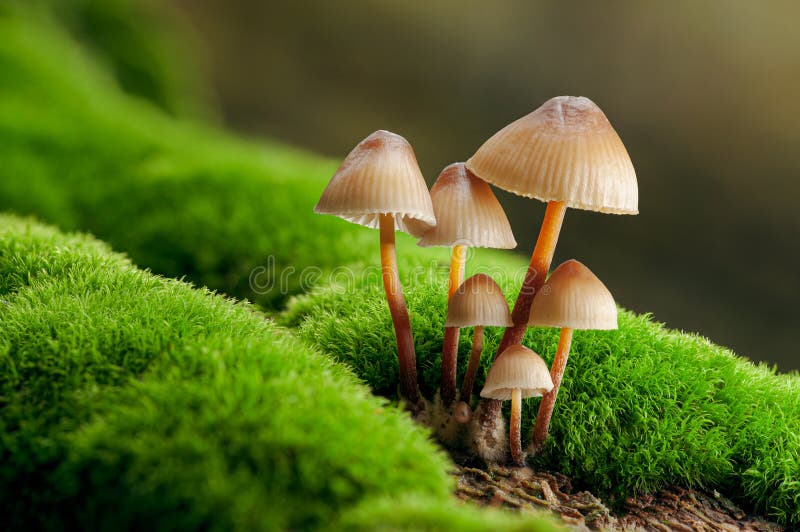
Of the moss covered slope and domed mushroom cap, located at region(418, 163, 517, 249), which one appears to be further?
domed mushroom cap, located at region(418, 163, 517, 249)

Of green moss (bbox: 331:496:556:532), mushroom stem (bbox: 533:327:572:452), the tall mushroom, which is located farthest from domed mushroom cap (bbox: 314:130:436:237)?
green moss (bbox: 331:496:556:532)

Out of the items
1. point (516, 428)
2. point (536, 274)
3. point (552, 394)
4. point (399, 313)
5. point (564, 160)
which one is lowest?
point (516, 428)

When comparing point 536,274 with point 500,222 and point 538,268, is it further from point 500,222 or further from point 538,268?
point 500,222

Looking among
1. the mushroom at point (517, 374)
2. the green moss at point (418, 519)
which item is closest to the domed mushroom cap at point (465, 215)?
the mushroom at point (517, 374)

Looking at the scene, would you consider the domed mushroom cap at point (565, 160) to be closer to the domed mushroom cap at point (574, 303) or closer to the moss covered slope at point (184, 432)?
the domed mushroom cap at point (574, 303)

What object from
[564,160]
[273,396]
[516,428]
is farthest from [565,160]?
[273,396]

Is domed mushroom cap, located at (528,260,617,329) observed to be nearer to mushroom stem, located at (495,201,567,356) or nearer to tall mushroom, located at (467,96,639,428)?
mushroom stem, located at (495,201,567,356)

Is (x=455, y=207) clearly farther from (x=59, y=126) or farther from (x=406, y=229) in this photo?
(x=59, y=126)
